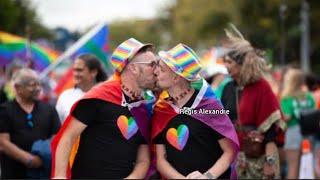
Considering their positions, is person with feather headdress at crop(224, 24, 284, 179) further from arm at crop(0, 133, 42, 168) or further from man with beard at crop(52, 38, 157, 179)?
man with beard at crop(52, 38, 157, 179)

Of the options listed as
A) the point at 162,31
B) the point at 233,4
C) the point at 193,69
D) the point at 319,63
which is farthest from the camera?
the point at 162,31

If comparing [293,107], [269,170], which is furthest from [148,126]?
[293,107]

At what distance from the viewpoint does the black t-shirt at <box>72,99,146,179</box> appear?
5422 millimetres

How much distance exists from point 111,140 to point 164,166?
16.0 inches

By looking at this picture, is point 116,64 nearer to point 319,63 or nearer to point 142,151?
point 142,151

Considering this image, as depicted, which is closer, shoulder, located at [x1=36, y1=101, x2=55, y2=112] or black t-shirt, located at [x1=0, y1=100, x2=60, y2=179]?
black t-shirt, located at [x1=0, y1=100, x2=60, y2=179]

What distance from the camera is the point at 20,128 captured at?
24.8 feet

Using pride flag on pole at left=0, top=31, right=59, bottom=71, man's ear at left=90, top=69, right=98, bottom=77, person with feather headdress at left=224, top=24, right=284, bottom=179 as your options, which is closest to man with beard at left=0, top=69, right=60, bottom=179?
man's ear at left=90, top=69, right=98, bottom=77

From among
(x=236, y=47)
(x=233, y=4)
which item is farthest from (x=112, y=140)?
(x=233, y=4)

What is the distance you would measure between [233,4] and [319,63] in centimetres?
772

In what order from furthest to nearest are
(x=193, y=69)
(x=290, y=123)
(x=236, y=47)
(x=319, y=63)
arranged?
(x=319, y=63) < (x=290, y=123) < (x=236, y=47) < (x=193, y=69)

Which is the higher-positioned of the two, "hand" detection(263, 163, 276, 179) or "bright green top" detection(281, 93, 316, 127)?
"hand" detection(263, 163, 276, 179)

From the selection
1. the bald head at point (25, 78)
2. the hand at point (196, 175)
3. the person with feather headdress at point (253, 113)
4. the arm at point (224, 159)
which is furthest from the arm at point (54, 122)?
the hand at point (196, 175)

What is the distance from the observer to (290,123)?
428 inches
